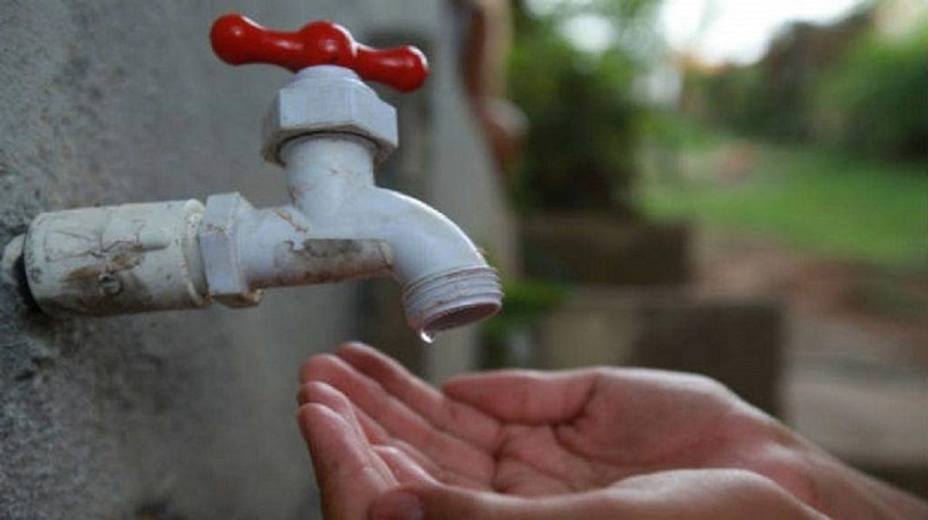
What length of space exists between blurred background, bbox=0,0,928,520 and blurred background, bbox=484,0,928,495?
0.7 inches

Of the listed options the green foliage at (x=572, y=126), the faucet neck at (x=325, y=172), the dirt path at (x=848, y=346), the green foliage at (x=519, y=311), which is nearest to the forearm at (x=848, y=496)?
the faucet neck at (x=325, y=172)

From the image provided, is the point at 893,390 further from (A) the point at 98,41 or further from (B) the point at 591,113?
(A) the point at 98,41

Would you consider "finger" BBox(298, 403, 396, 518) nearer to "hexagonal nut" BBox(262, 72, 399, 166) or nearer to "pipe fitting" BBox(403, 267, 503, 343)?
"pipe fitting" BBox(403, 267, 503, 343)

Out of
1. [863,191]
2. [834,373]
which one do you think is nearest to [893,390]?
[834,373]

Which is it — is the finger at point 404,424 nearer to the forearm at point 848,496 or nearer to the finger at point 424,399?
the finger at point 424,399

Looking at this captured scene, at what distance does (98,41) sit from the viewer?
683 millimetres

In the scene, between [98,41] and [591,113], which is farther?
[591,113]

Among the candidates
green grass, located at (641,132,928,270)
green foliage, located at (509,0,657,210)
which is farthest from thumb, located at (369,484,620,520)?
green grass, located at (641,132,928,270)

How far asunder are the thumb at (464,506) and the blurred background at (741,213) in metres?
2.02

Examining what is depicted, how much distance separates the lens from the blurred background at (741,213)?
2.55 meters

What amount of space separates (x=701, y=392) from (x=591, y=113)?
472cm

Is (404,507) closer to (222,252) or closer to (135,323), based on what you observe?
(222,252)

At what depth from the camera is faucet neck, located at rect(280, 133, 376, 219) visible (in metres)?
0.60

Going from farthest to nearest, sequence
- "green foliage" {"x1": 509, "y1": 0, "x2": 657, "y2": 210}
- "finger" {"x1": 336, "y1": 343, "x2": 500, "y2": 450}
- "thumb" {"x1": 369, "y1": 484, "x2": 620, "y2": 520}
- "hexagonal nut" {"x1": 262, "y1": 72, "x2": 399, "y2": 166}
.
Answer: "green foliage" {"x1": 509, "y1": 0, "x2": 657, "y2": 210} < "finger" {"x1": 336, "y1": 343, "x2": 500, "y2": 450} < "hexagonal nut" {"x1": 262, "y1": 72, "x2": 399, "y2": 166} < "thumb" {"x1": 369, "y1": 484, "x2": 620, "y2": 520}
